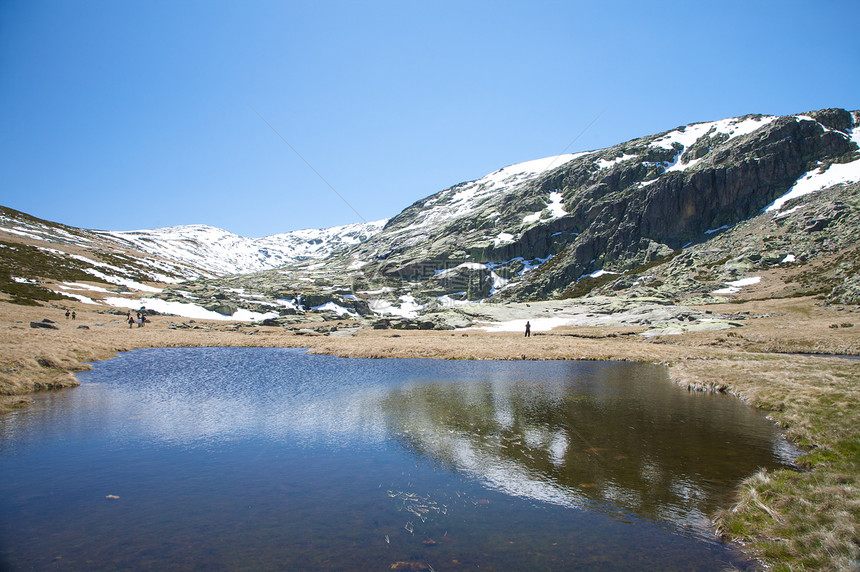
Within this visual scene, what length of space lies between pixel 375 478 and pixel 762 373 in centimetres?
2668

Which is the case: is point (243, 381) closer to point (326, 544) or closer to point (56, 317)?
point (326, 544)

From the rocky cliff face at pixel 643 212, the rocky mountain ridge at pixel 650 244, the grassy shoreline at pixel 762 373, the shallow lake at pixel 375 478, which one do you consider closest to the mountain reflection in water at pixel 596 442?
the shallow lake at pixel 375 478

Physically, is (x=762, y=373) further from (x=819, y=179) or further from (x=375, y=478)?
(x=819, y=179)

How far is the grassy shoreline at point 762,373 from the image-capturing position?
9438mm

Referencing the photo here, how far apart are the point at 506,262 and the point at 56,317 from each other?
143130 mm

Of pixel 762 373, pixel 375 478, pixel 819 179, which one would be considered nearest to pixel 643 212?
pixel 819 179

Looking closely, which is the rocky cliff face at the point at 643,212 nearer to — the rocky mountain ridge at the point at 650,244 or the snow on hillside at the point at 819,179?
the rocky mountain ridge at the point at 650,244

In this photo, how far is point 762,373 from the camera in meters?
26.9

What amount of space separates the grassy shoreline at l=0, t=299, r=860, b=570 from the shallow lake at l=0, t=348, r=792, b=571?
3.39 feet

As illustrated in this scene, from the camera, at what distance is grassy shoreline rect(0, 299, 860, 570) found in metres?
9.44

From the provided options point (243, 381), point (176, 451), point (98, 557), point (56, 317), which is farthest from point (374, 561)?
point (56, 317)

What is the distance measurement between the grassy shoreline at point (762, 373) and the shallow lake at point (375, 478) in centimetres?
103

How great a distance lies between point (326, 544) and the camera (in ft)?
31.5

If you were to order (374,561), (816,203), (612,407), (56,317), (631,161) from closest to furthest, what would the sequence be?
(374,561) → (612,407) → (56,317) → (816,203) → (631,161)
